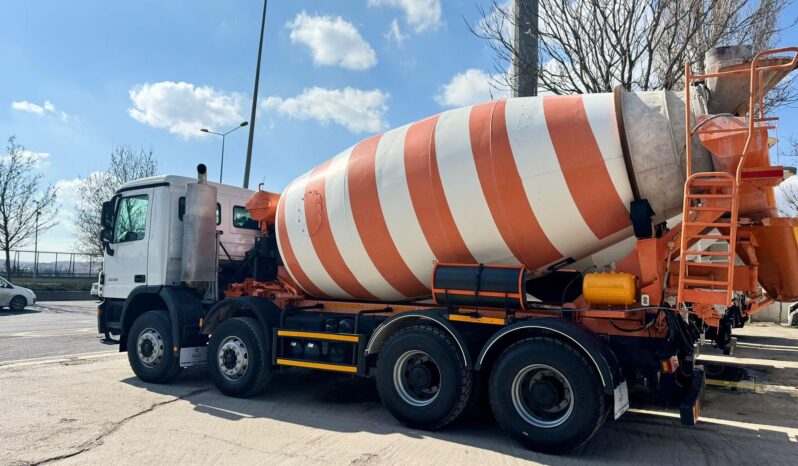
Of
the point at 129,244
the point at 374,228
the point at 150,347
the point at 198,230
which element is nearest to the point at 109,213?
the point at 129,244

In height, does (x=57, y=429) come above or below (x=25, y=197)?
below

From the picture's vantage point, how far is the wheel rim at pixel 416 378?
18.5 ft

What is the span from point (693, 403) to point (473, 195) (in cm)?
279

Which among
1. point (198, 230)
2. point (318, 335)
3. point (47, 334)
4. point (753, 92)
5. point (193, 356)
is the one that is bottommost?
point (47, 334)

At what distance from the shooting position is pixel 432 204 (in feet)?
18.8

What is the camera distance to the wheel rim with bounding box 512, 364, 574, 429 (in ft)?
16.0

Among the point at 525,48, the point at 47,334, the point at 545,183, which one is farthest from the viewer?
the point at 47,334

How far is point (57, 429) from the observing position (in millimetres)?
5523

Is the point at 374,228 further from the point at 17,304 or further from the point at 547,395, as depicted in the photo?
the point at 17,304

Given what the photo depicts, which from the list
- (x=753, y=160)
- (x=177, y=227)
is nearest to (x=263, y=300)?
(x=177, y=227)

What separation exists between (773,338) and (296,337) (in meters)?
15.6

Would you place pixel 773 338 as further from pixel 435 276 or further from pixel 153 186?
pixel 153 186

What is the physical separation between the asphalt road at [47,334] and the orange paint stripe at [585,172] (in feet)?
32.3

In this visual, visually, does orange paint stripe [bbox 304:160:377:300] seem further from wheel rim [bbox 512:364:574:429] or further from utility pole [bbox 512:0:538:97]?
utility pole [bbox 512:0:538:97]
